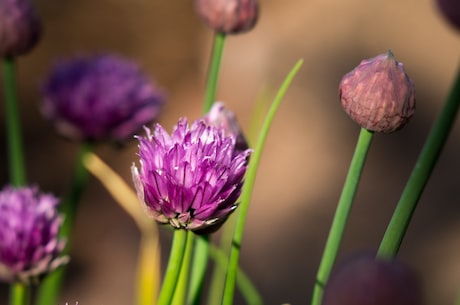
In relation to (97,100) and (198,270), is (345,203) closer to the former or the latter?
(198,270)

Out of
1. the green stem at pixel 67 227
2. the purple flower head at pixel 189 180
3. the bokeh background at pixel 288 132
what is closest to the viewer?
the purple flower head at pixel 189 180

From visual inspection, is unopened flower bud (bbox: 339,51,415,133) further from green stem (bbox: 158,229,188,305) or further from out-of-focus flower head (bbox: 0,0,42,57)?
out-of-focus flower head (bbox: 0,0,42,57)

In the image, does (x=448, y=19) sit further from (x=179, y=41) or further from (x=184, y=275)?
(x=179, y=41)

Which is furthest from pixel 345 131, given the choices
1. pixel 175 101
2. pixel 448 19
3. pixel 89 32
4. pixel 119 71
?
pixel 448 19

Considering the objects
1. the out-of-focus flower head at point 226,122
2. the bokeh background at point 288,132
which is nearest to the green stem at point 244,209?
the out-of-focus flower head at point 226,122

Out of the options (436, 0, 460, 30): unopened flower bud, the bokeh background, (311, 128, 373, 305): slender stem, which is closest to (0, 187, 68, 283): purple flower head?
(311, 128, 373, 305): slender stem

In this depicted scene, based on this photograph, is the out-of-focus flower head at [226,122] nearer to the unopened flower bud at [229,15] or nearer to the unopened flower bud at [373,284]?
the unopened flower bud at [229,15]

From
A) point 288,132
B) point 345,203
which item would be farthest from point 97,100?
point 288,132
